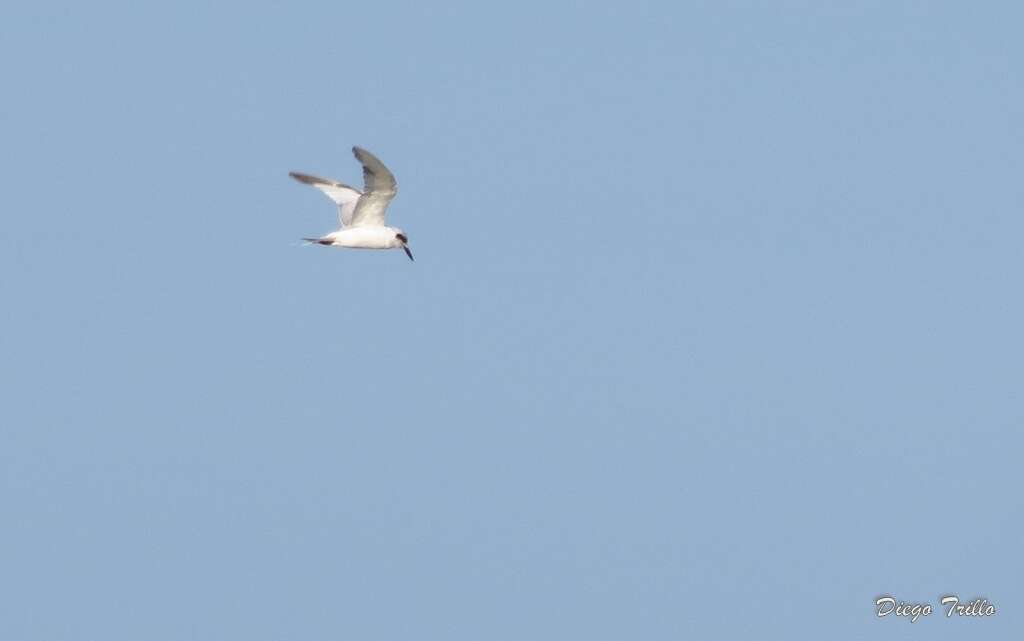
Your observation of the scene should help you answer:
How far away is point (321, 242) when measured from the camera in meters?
46.1

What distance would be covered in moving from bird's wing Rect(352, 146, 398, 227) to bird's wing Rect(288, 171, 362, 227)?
0.89ft

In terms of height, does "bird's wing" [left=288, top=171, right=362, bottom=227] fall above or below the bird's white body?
above

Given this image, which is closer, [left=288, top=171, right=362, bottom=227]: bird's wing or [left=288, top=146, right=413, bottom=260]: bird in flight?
[left=288, top=146, right=413, bottom=260]: bird in flight

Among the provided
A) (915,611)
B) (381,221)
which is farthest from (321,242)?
(915,611)

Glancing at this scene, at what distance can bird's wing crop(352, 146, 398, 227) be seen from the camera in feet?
148

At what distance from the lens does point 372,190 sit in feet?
151

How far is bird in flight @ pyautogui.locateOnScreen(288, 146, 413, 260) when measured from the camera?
45.8 m

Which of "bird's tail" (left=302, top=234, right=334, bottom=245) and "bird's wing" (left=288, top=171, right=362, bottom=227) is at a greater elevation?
"bird's wing" (left=288, top=171, right=362, bottom=227)

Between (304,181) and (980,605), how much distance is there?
17.6m

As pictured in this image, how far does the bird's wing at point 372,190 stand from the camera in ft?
148

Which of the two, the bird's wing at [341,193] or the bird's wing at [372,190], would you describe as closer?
the bird's wing at [372,190]

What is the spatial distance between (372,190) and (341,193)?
1.86 metres

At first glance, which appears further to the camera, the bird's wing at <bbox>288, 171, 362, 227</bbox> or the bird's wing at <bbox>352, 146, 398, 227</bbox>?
the bird's wing at <bbox>288, 171, 362, 227</bbox>

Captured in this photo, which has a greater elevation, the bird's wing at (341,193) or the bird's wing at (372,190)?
the bird's wing at (341,193)
